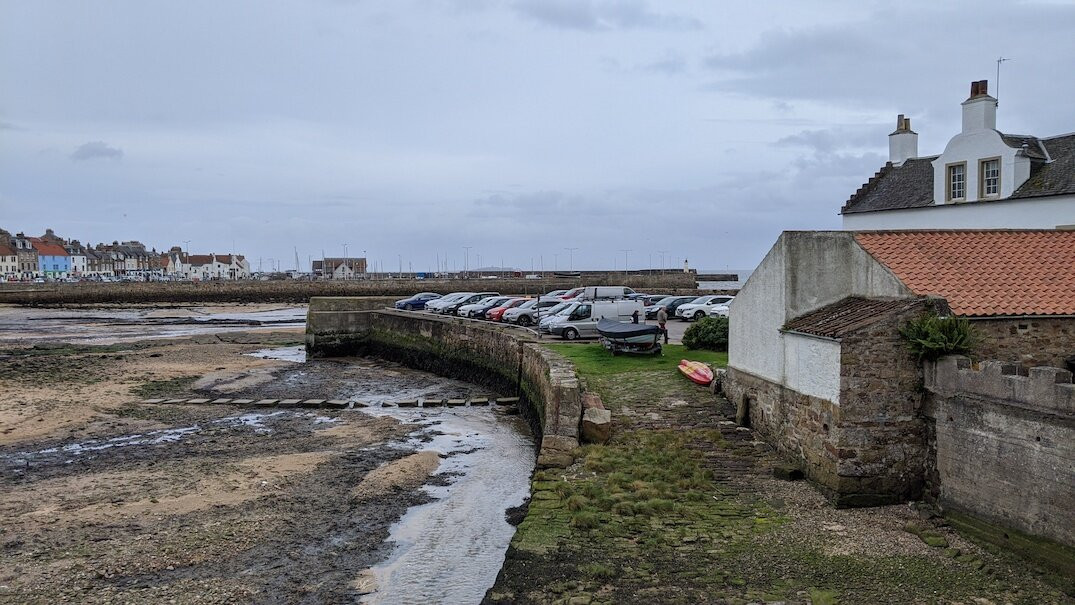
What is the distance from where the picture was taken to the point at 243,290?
9888 centimetres

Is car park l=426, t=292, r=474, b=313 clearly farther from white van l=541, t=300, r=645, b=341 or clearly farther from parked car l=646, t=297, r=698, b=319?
white van l=541, t=300, r=645, b=341

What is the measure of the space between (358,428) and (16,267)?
13248 cm

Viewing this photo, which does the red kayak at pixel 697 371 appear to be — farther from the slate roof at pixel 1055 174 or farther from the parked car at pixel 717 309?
the parked car at pixel 717 309

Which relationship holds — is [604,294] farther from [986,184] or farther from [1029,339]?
[1029,339]

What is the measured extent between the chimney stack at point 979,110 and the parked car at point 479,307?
21.5 meters

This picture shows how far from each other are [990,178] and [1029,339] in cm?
1506

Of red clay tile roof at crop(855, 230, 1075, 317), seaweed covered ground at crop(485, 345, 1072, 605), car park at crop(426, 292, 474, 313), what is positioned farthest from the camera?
car park at crop(426, 292, 474, 313)

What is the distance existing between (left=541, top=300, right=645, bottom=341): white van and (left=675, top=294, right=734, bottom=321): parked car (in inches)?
307

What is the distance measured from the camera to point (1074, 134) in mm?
23094

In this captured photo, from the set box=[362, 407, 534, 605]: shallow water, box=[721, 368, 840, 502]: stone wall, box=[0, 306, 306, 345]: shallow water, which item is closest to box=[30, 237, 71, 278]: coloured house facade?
box=[0, 306, 306, 345]: shallow water

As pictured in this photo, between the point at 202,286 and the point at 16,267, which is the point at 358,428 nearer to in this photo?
the point at 202,286

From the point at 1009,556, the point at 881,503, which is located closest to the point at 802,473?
the point at 881,503

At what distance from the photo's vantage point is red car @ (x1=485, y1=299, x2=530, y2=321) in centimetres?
3675

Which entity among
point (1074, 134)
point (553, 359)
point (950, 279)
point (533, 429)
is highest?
point (1074, 134)
